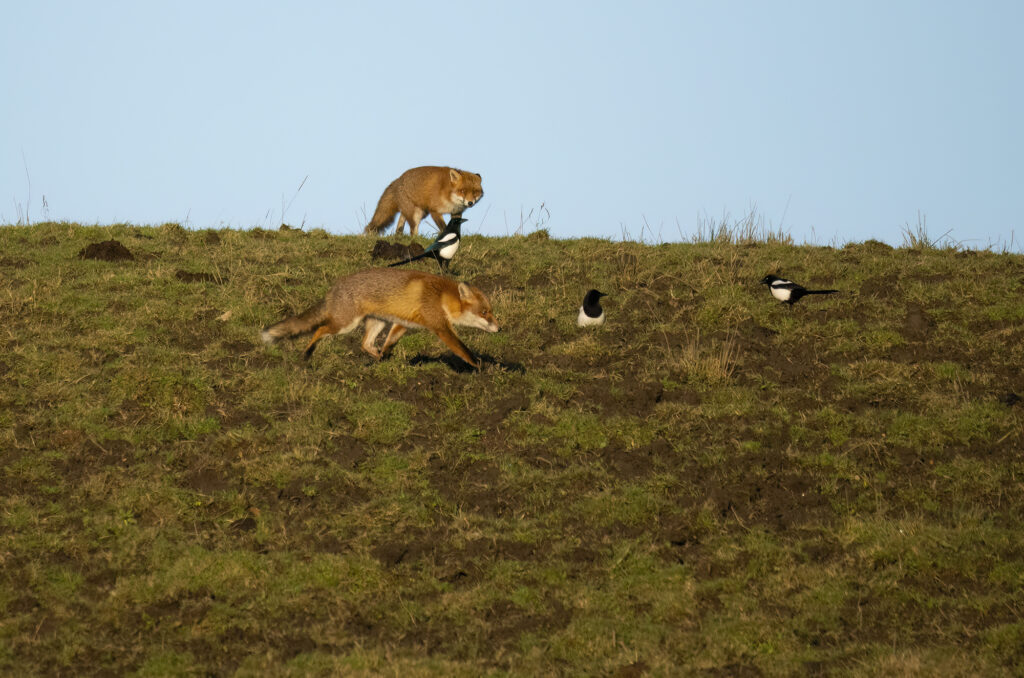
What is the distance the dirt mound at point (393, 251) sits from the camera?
54.1 ft

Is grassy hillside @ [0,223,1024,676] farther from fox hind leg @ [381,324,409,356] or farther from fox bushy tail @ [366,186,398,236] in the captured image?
fox bushy tail @ [366,186,398,236]

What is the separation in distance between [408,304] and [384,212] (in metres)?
8.46

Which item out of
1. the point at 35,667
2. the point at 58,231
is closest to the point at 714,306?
the point at 35,667

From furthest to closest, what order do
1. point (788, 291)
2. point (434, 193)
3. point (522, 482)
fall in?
1. point (434, 193)
2. point (788, 291)
3. point (522, 482)

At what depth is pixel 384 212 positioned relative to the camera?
19859 mm

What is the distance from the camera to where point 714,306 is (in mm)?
14414

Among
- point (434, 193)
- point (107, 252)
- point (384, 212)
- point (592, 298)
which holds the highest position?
point (434, 193)

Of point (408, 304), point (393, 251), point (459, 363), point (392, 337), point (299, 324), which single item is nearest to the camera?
point (408, 304)

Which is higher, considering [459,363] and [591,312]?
[591,312]

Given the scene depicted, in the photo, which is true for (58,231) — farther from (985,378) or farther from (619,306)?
(985,378)

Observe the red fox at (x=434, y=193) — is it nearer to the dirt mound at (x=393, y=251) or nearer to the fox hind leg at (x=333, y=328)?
the dirt mound at (x=393, y=251)

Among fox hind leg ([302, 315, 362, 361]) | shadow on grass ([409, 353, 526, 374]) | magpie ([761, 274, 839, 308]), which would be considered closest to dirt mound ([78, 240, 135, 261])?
fox hind leg ([302, 315, 362, 361])

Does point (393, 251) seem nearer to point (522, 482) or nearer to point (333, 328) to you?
point (333, 328)

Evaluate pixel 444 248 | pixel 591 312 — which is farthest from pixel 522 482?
pixel 444 248
